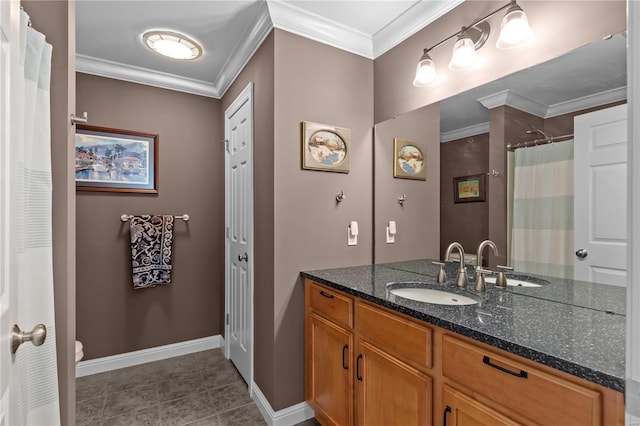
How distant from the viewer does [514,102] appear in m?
1.53

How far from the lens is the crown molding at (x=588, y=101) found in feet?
3.82

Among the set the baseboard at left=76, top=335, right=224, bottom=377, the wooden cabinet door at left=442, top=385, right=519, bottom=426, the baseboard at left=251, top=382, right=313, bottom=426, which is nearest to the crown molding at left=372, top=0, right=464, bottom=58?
the wooden cabinet door at left=442, top=385, right=519, bottom=426

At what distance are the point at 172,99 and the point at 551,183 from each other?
9.81 ft

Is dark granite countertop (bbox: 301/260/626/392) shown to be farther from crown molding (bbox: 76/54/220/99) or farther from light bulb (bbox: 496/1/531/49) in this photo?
crown molding (bbox: 76/54/220/99)

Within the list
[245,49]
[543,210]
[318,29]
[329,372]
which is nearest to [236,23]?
[245,49]

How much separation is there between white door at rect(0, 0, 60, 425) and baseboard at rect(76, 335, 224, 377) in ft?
6.02

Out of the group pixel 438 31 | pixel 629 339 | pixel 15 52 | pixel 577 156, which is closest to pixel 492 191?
pixel 577 156

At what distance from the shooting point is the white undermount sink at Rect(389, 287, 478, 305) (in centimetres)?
153

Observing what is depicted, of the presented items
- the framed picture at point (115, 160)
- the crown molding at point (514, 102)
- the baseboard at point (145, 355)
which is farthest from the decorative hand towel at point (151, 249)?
the crown molding at point (514, 102)

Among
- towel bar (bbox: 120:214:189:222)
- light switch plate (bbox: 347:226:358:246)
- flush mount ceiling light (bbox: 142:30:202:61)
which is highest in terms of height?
flush mount ceiling light (bbox: 142:30:202:61)

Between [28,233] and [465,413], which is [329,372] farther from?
[28,233]

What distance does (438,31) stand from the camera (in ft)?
6.13

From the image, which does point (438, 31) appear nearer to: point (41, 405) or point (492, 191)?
point (492, 191)

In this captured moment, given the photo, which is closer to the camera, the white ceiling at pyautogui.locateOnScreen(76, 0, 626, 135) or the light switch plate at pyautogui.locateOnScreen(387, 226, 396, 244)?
the white ceiling at pyautogui.locateOnScreen(76, 0, 626, 135)
